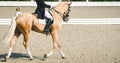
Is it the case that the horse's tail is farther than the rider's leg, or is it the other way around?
the rider's leg

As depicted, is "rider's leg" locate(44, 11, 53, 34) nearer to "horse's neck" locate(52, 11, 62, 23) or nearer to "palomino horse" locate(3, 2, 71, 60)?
"palomino horse" locate(3, 2, 71, 60)

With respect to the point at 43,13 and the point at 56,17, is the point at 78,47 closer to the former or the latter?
the point at 56,17

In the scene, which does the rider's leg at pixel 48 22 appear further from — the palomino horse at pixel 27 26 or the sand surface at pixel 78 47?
the sand surface at pixel 78 47

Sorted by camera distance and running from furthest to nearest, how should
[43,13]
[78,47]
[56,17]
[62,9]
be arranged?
[78,47] < [62,9] < [56,17] < [43,13]

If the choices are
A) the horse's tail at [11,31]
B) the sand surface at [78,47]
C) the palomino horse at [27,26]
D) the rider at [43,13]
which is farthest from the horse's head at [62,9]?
the horse's tail at [11,31]

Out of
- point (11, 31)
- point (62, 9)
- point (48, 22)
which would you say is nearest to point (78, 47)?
point (62, 9)

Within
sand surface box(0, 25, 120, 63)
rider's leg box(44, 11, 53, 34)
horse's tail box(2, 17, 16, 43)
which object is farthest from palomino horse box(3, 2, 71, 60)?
sand surface box(0, 25, 120, 63)

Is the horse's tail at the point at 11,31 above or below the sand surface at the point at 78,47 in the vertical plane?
above

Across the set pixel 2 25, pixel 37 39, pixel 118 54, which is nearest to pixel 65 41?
pixel 37 39

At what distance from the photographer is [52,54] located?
10289 mm

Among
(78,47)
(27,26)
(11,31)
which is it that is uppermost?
(27,26)

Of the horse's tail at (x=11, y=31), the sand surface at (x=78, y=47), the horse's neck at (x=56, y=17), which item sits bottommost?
the sand surface at (x=78, y=47)

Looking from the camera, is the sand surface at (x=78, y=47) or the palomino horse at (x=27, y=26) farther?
the sand surface at (x=78, y=47)

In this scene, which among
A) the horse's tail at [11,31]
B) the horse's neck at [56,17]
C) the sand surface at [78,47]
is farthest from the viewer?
the horse's neck at [56,17]
